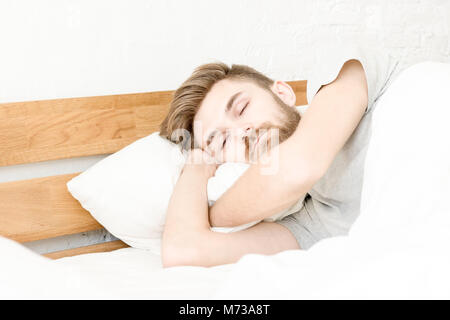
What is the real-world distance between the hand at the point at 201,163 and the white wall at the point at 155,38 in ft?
1.13

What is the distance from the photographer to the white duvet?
0.57 meters

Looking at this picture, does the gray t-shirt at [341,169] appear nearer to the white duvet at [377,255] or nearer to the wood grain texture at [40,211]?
the white duvet at [377,255]

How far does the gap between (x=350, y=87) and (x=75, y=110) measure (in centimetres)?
75

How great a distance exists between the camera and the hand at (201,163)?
4.01 ft

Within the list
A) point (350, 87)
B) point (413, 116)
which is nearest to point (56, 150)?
point (350, 87)

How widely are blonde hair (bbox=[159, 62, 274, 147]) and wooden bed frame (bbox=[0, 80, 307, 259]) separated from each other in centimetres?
15

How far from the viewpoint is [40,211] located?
4.20 ft

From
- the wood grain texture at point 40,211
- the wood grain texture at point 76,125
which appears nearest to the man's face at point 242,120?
the wood grain texture at point 76,125

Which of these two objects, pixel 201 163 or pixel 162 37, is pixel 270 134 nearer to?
pixel 201 163

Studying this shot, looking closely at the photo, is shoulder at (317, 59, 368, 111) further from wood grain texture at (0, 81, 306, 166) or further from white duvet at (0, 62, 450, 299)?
wood grain texture at (0, 81, 306, 166)

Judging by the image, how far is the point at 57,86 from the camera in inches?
54.2

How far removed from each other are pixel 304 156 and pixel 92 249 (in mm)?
748

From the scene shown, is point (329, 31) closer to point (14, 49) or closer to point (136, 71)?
point (136, 71)

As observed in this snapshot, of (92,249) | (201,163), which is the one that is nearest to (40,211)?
(92,249)
